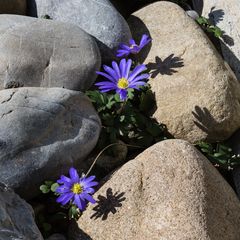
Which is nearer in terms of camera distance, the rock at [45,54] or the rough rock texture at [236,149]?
the rock at [45,54]

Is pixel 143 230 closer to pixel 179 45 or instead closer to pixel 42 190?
pixel 42 190

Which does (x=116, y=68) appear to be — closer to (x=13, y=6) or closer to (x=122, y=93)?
(x=122, y=93)

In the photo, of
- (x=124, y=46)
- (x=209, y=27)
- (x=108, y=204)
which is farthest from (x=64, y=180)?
(x=209, y=27)

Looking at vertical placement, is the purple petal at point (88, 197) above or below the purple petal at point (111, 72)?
below

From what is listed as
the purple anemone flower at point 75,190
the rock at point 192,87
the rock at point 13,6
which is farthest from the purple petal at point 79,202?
the rock at point 13,6

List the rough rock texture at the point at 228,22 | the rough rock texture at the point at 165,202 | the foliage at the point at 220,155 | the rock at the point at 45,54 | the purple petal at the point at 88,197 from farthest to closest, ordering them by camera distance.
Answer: the rough rock texture at the point at 228,22 < the foliage at the point at 220,155 < the rock at the point at 45,54 < the purple petal at the point at 88,197 < the rough rock texture at the point at 165,202

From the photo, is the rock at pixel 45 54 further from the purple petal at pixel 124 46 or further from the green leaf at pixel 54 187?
the green leaf at pixel 54 187
